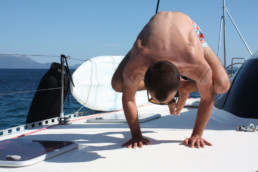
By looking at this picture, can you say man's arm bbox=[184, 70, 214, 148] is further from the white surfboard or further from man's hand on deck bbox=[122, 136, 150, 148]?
the white surfboard

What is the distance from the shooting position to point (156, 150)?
2.05m

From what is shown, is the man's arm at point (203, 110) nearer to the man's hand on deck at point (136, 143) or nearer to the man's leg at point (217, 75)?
the man's leg at point (217, 75)

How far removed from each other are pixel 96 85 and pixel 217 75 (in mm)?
2585

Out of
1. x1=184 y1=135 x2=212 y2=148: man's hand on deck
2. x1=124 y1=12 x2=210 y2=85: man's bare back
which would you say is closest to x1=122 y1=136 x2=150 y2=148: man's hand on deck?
x1=184 y1=135 x2=212 y2=148: man's hand on deck

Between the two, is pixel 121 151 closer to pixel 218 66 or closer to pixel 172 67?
pixel 172 67

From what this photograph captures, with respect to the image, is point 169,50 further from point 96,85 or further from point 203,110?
point 96,85

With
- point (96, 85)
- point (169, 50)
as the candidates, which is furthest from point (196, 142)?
point (96, 85)

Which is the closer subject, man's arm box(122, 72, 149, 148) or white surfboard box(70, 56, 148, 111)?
man's arm box(122, 72, 149, 148)

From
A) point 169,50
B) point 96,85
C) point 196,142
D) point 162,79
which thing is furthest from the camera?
point 96,85

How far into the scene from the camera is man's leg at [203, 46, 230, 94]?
2162 mm

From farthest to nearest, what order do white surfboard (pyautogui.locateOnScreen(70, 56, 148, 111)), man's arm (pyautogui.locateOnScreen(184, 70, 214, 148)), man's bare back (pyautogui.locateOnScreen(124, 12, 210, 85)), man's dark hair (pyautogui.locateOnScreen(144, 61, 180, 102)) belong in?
white surfboard (pyautogui.locateOnScreen(70, 56, 148, 111)) < man's arm (pyautogui.locateOnScreen(184, 70, 214, 148)) < man's bare back (pyautogui.locateOnScreen(124, 12, 210, 85)) < man's dark hair (pyautogui.locateOnScreen(144, 61, 180, 102))

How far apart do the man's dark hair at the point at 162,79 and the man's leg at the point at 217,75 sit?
0.56m

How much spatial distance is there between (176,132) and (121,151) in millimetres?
746

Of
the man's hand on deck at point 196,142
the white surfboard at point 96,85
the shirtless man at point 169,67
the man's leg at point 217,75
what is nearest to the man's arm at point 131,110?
the shirtless man at point 169,67
